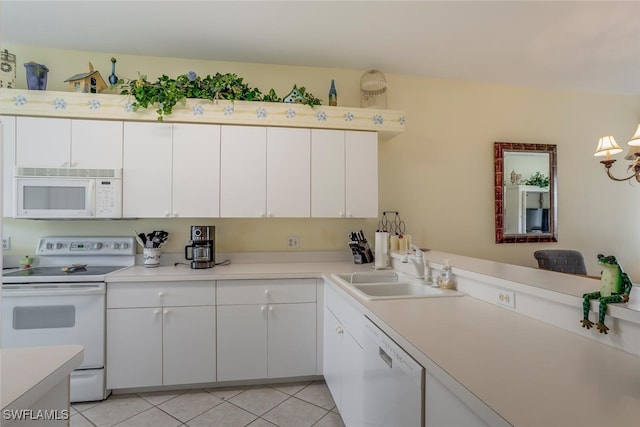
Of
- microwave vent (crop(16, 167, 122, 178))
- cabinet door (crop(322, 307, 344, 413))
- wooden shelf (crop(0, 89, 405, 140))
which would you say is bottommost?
cabinet door (crop(322, 307, 344, 413))

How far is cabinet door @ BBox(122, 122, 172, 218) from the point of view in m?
2.47

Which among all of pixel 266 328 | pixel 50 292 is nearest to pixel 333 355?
pixel 266 328

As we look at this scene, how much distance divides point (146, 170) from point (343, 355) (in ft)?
6.58

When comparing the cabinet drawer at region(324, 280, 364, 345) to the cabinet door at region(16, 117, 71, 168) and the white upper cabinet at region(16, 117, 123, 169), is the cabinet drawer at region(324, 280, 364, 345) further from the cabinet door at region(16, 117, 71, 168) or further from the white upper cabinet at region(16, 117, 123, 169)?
the cabinet door at region(16, 117, 71, 168)

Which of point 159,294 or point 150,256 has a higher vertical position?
point 150,256

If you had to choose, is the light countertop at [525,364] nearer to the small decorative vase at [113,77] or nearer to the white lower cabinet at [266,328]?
the white lower cabinet at [266,328]

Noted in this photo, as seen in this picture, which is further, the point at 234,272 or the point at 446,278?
the point at 234,272

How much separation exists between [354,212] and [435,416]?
191cm

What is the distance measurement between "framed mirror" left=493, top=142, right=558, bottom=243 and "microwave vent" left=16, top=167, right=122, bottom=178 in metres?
3.56

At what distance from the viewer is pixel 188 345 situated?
231 centimetres

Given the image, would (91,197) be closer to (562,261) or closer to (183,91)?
(183,91)

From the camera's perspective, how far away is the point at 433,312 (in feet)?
4.64

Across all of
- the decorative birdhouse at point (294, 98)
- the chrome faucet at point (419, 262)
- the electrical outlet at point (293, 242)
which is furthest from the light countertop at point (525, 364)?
the decorative birdhouse at point (294, 98)

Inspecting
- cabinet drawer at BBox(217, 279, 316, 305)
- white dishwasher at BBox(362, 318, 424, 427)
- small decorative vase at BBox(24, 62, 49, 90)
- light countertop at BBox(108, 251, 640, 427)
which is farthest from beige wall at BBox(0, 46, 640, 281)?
white dishwasher at BBox(362, 318, 424, 427)
